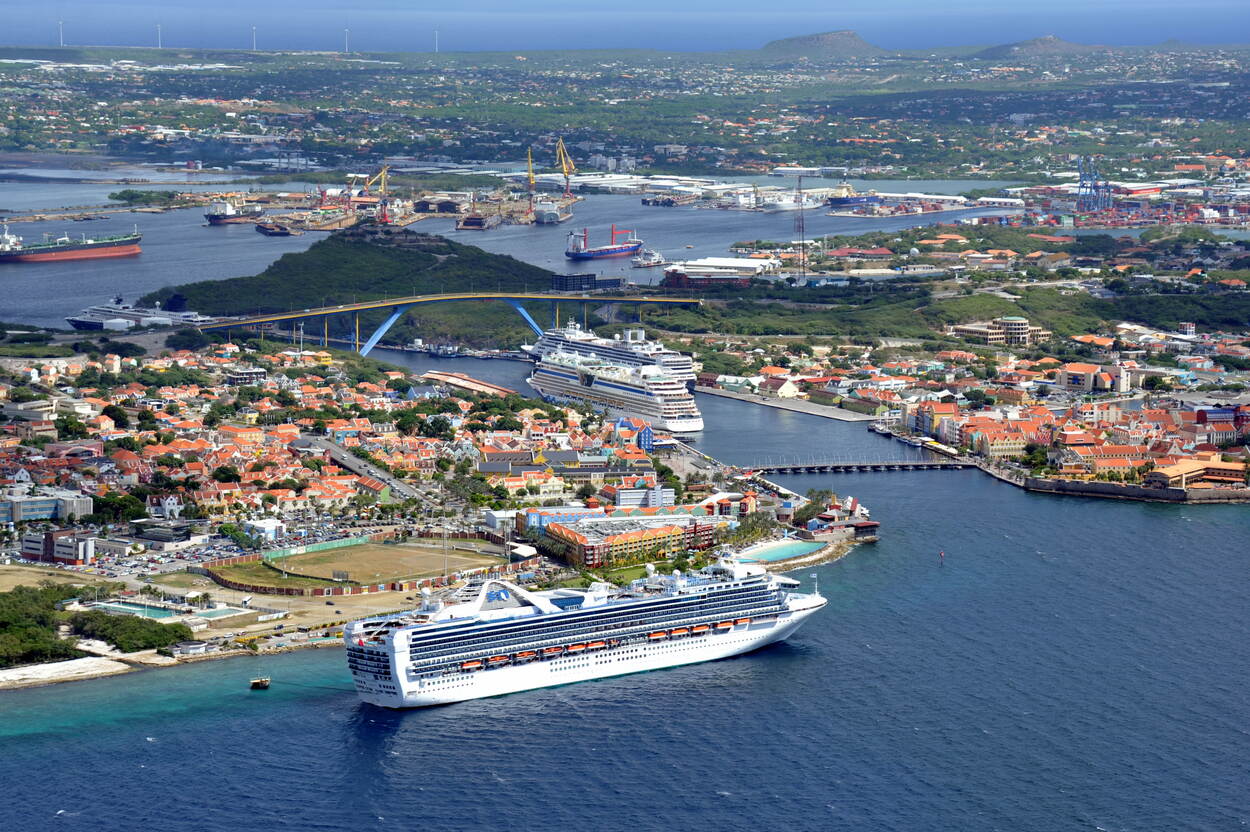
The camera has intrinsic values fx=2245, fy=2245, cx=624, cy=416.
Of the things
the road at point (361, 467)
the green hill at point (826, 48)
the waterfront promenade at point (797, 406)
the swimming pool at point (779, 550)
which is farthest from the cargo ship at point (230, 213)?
the green hill at point (826, 48)

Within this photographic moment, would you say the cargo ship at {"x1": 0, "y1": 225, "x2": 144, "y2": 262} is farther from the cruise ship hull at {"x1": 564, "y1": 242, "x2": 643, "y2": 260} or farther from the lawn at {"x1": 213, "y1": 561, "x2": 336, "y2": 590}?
the lawn at {"x1": 213, "y1": 561, "x2": 336, "y2": 590}

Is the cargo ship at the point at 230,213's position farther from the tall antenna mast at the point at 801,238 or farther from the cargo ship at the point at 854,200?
the cargo ship at the point at 854,200

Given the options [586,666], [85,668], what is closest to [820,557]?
[586,666]

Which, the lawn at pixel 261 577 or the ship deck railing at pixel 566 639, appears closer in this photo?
the ship deck railing at pixel 566 639

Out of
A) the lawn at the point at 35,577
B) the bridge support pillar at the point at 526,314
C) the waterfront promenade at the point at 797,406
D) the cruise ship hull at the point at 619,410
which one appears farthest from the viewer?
the bridge support pillar at the point at 526,314

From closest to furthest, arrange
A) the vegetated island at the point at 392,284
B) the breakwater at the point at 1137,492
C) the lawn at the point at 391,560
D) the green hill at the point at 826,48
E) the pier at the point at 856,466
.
Answer: the lawn at the point at 391,560
the breakwater at the point at 1137,492
the pier at the point at 856,466
the vegetated island at the point at 392,284
the green hill at the point at 826,48

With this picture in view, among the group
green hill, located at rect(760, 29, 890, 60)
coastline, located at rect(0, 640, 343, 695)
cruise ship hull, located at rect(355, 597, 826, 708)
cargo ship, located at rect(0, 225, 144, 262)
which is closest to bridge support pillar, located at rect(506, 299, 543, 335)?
cargo ship, located at rect(0, 225, 144, 262)
